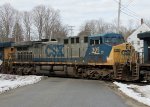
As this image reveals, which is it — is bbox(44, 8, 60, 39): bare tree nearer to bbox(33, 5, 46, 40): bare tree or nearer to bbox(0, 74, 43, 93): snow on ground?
bbox(33, 5, 46, 40): bare tree

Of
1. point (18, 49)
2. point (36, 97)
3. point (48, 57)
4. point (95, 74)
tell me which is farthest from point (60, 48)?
point (36, 97)

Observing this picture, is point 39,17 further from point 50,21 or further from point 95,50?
point 95,50

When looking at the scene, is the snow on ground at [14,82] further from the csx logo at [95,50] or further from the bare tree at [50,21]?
the bare tree at [50,21]

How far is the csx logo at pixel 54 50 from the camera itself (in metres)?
29.7

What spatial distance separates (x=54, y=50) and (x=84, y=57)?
3.96m

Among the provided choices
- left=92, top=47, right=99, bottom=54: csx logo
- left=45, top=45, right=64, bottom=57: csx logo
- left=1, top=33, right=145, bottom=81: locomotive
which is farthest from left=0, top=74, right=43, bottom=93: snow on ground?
left=92, top=47, right=99, bottom=54: csx logo

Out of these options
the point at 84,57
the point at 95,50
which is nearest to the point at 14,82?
the point at 84,57

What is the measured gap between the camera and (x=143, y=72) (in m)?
22.7

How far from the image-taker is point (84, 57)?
2738 cm

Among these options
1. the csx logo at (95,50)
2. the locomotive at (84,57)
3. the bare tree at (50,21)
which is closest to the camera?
the locomotive at (84,57)

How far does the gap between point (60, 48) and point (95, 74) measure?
4.89 m

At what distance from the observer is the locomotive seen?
24.4 m

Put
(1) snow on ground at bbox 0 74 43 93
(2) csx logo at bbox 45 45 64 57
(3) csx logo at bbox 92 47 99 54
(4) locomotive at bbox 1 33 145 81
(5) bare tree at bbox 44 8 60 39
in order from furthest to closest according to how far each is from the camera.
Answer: (5) bare tree at bbox 44 8 60 39
(2) csx logo at bbox 45 45 64 57
(3) csx logo at bbox 92 47 99 54
(4) locomotive at bbox 1 33 145 81
(1) snow on ground at bbox 0 74 43 93

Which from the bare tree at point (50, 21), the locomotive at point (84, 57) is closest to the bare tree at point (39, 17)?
the bare tree at point (50, 21)
